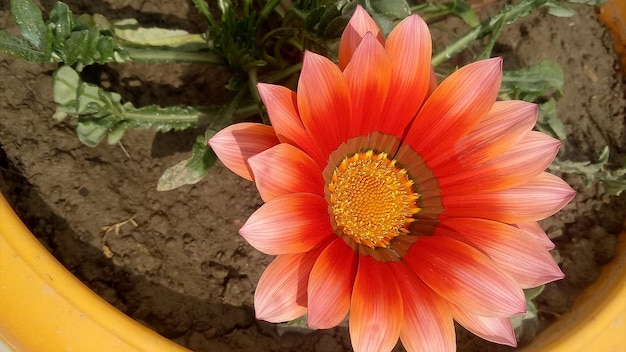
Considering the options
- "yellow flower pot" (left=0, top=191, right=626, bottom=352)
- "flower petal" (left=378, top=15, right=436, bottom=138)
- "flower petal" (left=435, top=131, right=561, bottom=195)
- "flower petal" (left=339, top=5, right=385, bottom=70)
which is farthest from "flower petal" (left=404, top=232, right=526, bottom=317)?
"yellow flower pot" (left=0, top=191, right=626, bottom=352)

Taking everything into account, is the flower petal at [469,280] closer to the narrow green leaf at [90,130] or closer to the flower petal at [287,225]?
the flower petal at [287,225]

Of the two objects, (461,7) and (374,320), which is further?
(461,7)

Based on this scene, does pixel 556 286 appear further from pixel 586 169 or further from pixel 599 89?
pixel 599 89

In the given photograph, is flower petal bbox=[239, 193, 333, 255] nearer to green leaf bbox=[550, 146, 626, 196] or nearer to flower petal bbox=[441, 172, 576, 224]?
flower petal bbox=[441, 172, 576, 224]

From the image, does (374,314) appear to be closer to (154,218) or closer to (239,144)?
(239,144)

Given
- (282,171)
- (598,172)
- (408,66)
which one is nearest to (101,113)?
(282,171)

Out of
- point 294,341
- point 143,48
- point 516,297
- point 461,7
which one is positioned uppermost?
point 461,7

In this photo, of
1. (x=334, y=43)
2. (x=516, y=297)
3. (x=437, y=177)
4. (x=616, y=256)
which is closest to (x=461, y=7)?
(x=334, y=43)
